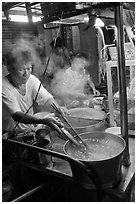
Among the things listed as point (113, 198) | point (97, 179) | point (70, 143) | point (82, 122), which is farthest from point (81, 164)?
point (82, 122)

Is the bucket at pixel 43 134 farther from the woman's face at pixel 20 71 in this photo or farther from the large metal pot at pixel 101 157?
the woman's face at pixel 20 71

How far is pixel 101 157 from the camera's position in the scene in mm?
1422

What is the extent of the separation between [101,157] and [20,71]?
146cm

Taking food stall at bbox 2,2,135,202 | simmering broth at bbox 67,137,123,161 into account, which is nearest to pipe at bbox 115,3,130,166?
food stall at bbox 2,2,135,202

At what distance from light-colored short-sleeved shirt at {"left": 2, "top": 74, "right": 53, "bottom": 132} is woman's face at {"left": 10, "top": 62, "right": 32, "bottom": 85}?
0.14 metres

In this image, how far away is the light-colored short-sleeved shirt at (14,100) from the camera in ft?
7.20

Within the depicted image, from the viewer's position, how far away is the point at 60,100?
3705 millimetres

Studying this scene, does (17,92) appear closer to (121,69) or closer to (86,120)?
(86,120)

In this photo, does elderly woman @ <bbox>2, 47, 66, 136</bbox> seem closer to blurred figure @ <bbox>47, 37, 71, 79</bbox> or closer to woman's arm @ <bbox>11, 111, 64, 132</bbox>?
woman's arm @ <bbox>11, 111, 64, 132</bbox>

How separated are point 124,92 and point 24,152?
108 centimetres

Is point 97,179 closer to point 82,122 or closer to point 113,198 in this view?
point 113,198

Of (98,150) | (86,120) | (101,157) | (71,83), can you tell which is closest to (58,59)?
(71,83)

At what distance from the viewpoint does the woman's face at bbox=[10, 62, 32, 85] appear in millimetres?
2260

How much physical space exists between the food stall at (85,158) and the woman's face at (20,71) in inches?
25.1
